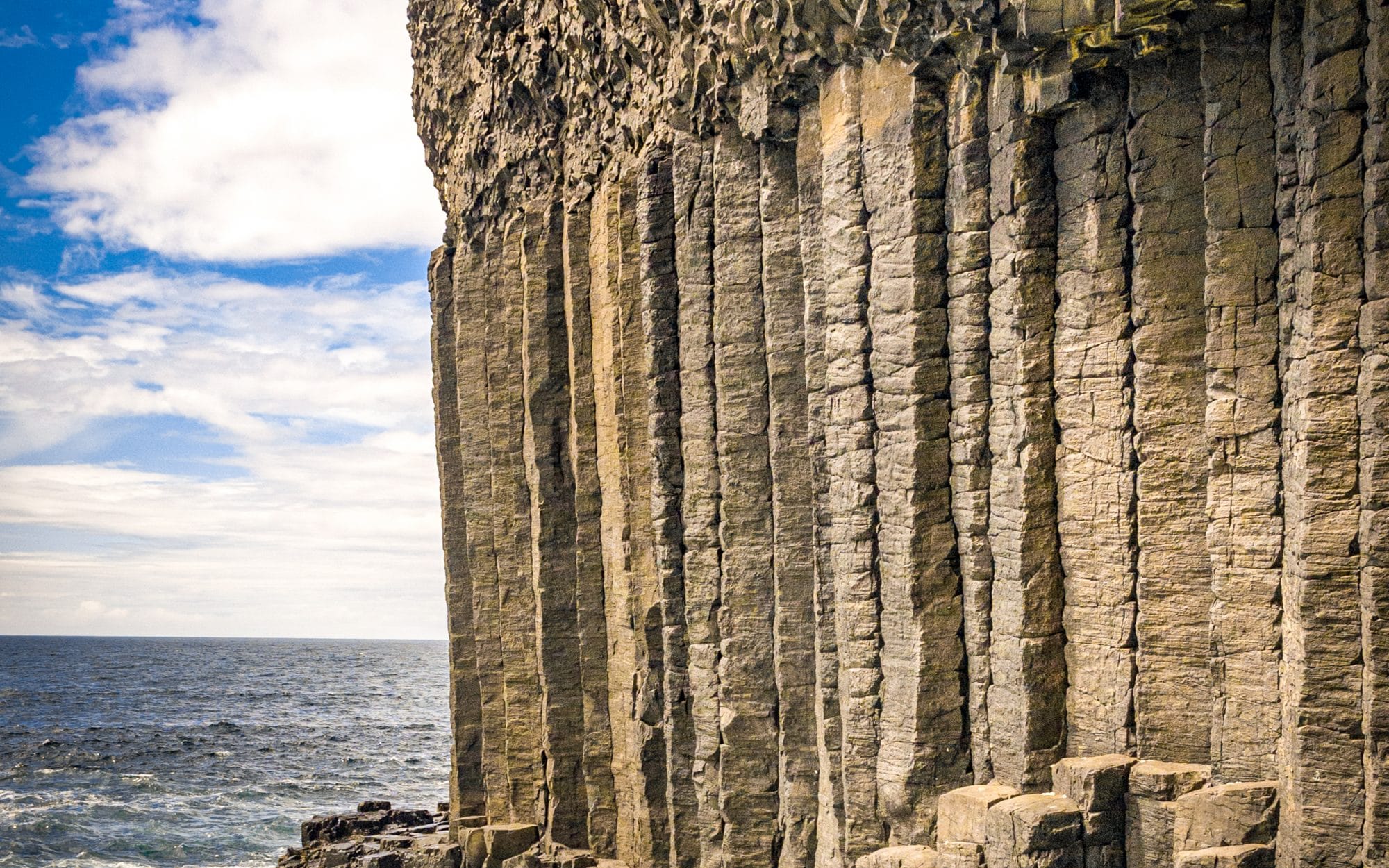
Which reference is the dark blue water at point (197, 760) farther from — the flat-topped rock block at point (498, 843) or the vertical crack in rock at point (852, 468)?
the vertical crack in rock at point (852, 468)

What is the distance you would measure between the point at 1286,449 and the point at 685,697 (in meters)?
7.34

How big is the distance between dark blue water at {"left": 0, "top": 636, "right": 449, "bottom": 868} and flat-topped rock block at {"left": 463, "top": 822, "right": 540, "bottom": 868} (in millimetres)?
12472

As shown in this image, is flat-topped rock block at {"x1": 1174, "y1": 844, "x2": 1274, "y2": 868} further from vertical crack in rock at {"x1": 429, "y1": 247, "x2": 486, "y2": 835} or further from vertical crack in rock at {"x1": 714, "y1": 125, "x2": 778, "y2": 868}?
vertical crack in rock at {"x1": 429, "y1": 247, "x2": 486, "y2": 835}

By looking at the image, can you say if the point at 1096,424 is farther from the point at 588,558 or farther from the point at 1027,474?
the point at 588,558

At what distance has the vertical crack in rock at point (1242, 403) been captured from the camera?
8.65 meters

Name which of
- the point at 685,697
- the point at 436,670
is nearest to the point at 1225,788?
the point at 685,697

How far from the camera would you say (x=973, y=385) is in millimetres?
10383

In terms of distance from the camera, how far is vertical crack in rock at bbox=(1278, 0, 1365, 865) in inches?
315

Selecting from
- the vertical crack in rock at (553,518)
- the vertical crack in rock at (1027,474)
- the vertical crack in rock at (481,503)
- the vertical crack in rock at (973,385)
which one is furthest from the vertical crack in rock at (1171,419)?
the vertical crack in rock at (481,503)

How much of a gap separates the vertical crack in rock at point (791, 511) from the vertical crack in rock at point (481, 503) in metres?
6.45

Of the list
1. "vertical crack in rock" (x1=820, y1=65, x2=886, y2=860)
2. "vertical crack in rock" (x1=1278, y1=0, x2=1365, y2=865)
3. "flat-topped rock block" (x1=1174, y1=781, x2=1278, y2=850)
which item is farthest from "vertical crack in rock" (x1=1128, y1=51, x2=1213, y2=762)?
"vertical crack in rock" (x1=820, y1=65, x2=886, y2=860)

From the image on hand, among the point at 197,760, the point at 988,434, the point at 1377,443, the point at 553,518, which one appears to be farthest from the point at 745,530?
the point at 197,760

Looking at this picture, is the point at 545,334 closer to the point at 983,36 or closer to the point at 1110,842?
the point at 983,36

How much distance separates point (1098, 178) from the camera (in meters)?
9.66
